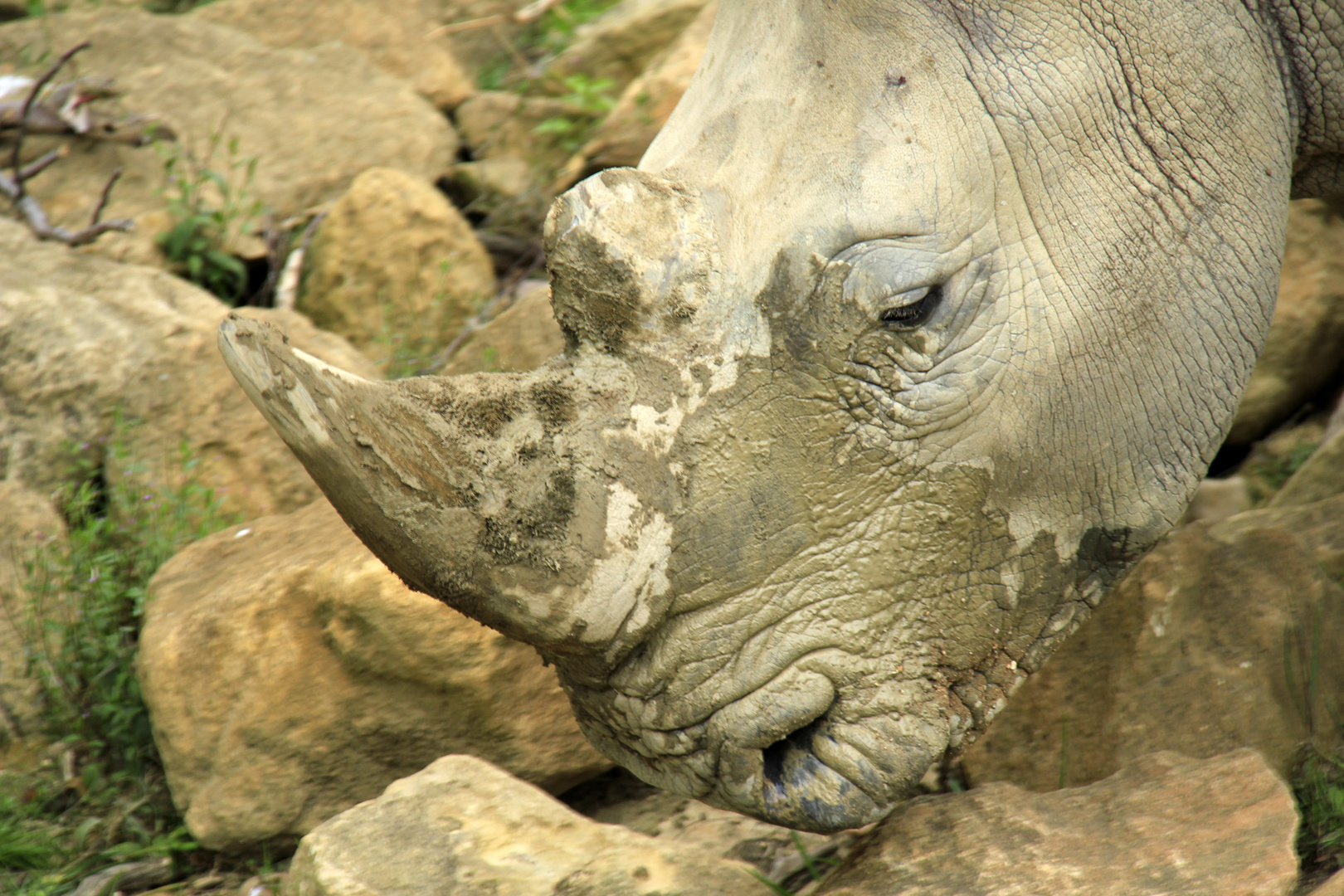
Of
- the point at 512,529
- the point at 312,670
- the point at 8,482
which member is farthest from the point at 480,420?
the point at 8,482

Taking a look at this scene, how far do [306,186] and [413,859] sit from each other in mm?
3891

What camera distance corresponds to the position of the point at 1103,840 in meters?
2.68

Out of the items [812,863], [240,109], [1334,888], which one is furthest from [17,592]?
[1334,888]

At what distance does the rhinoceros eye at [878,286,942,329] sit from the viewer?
2506 mm

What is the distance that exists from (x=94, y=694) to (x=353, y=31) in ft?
13.3

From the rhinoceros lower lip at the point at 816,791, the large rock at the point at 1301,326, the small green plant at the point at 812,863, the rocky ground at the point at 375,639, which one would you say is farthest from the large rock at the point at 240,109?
the rhinoceros lower lip at the point at 816,791

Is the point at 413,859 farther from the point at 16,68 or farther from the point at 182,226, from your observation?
the point at 16,68

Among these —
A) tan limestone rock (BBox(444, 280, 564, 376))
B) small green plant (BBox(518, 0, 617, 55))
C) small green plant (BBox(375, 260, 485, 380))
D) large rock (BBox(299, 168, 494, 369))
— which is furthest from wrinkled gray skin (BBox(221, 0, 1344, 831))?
small green plant (BBox(518, 0, 617, 55))

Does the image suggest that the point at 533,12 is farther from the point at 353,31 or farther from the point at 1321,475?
the point at 1321,475

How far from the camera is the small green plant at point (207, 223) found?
524 cm

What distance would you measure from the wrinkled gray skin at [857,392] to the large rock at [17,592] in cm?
203

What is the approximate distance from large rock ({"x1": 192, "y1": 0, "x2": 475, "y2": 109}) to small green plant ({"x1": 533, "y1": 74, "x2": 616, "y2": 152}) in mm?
689

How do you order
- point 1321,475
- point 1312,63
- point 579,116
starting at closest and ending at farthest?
1. point 1312,63
2. point 1321,475
3. point 579,116

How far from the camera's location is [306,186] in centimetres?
576
